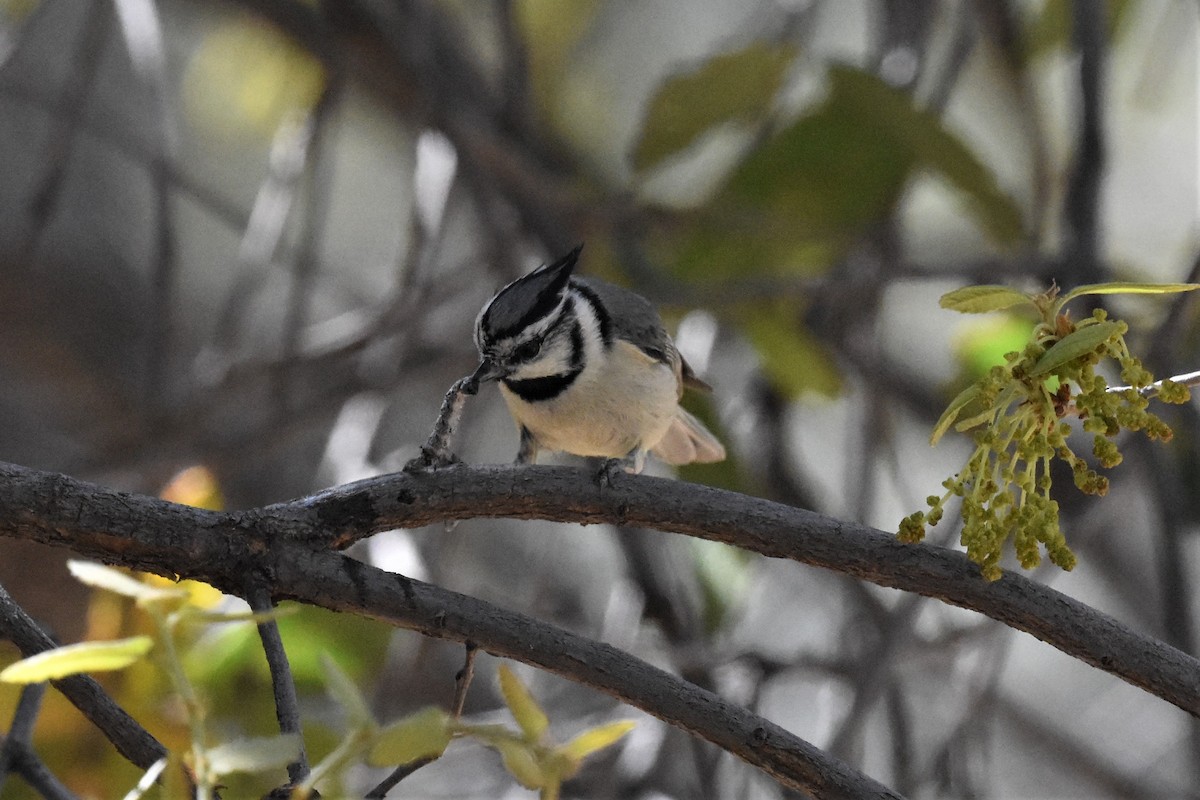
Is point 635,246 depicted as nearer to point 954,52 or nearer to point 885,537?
point 954,52

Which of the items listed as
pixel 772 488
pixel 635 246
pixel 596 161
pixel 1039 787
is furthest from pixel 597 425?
pixel 1039 787

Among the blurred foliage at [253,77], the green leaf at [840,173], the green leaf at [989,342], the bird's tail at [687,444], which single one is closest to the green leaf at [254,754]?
the bird's tail at [687,444]

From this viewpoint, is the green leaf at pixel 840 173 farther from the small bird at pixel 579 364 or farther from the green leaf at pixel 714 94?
the small bird at pixel 579 364

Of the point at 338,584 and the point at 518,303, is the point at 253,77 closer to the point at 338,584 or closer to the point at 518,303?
the point at 518,303

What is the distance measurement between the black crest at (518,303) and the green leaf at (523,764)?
4.28ft

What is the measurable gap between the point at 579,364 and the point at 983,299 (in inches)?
49.3

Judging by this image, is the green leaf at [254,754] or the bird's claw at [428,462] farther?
the bird's claw at [428,462]

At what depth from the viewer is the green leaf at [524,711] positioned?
799mm

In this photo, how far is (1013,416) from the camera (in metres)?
1.06

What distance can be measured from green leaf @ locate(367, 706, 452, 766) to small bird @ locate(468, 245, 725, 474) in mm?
1322

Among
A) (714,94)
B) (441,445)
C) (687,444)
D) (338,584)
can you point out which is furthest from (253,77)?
(338,584)

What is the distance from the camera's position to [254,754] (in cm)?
72

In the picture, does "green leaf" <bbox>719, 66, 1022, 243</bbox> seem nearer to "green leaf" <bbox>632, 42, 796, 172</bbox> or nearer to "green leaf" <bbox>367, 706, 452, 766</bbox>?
"green leaf" <bbox>632, 42, 796, 172</bbox>

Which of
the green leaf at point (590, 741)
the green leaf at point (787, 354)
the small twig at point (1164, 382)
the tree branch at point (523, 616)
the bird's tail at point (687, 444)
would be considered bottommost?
the green leaf at point (590, 741)
